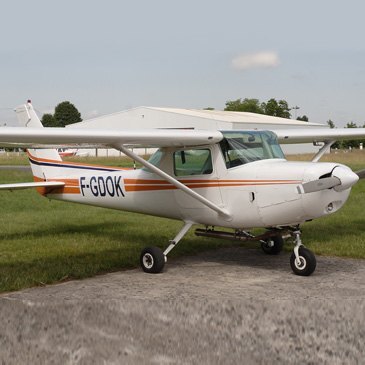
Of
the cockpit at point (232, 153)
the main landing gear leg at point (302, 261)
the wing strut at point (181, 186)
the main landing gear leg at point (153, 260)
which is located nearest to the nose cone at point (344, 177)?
the main landing gear leg at point (302, 261)

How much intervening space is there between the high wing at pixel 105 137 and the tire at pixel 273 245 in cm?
233

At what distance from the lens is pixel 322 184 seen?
271 inches

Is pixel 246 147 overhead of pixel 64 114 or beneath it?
beneath

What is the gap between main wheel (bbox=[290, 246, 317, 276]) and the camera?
7.43m

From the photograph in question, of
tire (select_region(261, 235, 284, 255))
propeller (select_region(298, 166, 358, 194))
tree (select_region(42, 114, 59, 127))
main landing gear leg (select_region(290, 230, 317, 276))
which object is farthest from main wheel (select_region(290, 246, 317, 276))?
tree (select_region(42, 114, 59, 127))

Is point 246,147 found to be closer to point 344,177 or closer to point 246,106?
point 344,177

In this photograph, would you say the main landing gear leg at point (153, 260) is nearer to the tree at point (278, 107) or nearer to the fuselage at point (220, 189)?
the fuselage at point (220, 189)

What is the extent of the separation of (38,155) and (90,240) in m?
2.38

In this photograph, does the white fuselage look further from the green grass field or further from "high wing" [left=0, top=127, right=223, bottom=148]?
the green grass field

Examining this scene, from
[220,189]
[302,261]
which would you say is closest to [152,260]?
[220,189]

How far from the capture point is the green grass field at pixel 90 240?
26.0ft

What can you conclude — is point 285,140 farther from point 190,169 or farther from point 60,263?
point 60,263

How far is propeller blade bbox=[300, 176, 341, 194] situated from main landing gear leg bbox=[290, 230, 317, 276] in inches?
38.7

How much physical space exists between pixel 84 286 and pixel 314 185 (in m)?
3.31
